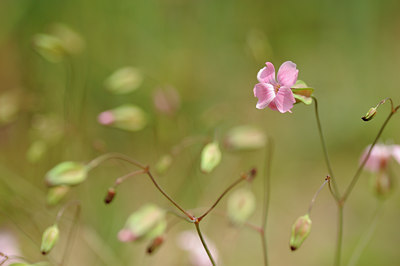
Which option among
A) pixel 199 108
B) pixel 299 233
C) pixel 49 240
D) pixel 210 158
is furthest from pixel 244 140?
pixel 199 108

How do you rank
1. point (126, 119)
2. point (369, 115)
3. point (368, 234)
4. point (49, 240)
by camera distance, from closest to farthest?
point (369, 115), point (49, 240), point (126, 119), point (368, 234)

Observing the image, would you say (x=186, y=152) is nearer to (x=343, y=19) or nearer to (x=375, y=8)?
(x=343, y=19)

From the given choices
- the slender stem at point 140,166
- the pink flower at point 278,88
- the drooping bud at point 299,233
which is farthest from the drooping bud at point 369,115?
the slender stem at point 140,166

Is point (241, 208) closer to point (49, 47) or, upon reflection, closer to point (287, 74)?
point (287, 74)

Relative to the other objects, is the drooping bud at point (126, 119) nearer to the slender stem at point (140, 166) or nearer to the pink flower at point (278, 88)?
the slender stem at point (140, 166)

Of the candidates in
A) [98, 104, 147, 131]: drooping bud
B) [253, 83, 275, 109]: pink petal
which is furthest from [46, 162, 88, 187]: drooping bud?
[253, 83, 275, 109]: pink petal
